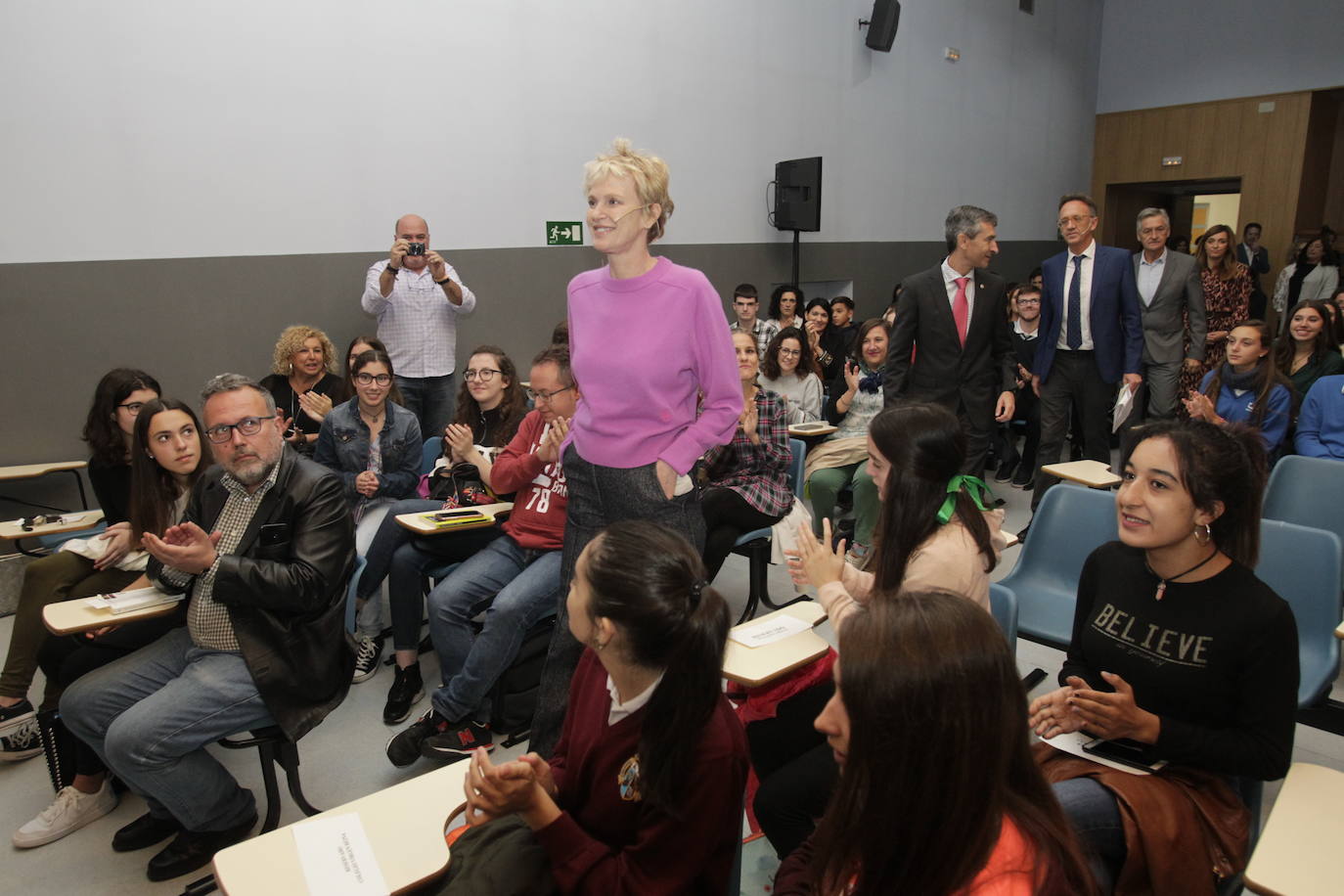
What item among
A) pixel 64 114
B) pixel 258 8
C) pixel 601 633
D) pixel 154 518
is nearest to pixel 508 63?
pixel 258 8

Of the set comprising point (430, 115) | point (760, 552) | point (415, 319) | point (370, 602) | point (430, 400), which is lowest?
point (370, 602)

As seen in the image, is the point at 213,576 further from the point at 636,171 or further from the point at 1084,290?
the point at 1084,290

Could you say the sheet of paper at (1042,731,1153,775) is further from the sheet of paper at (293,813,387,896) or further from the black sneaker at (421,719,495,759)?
the black sneaker at (421,719,495,759)

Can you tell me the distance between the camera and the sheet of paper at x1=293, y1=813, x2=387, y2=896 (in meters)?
1.30

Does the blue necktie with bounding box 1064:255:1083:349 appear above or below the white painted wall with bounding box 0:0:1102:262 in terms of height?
below

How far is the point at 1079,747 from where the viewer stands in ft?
5.45

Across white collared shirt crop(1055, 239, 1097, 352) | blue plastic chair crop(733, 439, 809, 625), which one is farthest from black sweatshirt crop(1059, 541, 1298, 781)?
white collared shirt crop(1055, 239, 1097, 352)

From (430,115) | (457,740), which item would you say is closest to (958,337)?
(457,740)

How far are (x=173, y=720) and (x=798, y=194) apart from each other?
6.45 metres

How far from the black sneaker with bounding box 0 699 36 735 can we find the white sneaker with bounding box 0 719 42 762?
13mm

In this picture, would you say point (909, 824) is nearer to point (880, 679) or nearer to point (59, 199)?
point (880, 679)

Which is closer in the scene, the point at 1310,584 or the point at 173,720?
the point at 173,720

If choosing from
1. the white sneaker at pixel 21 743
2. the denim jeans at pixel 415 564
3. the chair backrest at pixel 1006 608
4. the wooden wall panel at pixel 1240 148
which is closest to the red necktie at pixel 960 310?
the chair backrest at pixel 1006 608

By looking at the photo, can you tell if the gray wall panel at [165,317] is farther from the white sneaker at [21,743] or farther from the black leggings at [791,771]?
the black leggings at [791,771]
